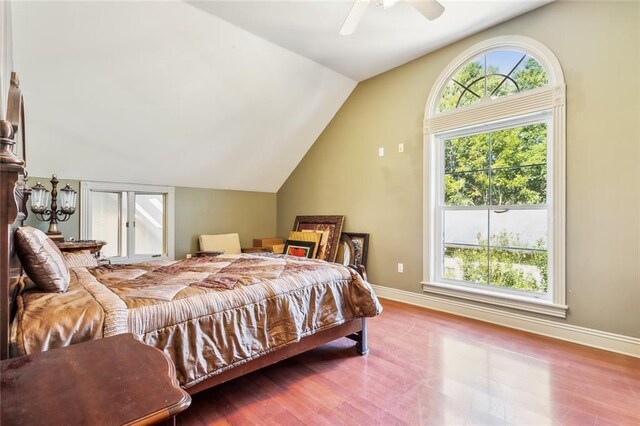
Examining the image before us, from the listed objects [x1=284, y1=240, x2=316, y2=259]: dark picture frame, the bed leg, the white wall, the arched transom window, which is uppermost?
the arched transom window

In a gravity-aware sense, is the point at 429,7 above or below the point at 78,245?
above

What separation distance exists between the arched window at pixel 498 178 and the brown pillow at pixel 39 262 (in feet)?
10.8

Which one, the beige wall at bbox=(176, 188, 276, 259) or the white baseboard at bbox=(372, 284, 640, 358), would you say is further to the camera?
the beige wall at bbox=(176, 188, 276, 259)

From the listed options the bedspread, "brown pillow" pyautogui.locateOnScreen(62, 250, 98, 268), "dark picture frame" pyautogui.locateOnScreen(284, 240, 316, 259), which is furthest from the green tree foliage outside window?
"brown pillow" pyautogui.locateOnScreen(62, 250, 98, 268)

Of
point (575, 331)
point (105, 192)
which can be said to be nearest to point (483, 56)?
point (575, 331)

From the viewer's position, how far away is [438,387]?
6.54ft

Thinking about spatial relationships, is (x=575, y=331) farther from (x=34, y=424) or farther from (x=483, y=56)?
(x=34, y=424)

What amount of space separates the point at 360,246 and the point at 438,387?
7.99 feet

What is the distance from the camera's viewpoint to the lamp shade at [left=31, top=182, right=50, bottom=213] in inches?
Result: 115

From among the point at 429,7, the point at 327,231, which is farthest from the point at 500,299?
the point at 429,7

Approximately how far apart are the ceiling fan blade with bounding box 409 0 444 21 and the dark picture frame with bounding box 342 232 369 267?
2.67m

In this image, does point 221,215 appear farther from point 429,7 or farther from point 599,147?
point 599,147

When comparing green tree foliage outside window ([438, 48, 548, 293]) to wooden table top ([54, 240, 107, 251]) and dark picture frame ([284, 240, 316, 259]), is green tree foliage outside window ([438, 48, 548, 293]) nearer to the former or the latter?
dark picture frame ([284, 240, 316, 259])

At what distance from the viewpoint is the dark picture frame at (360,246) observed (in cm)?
427
